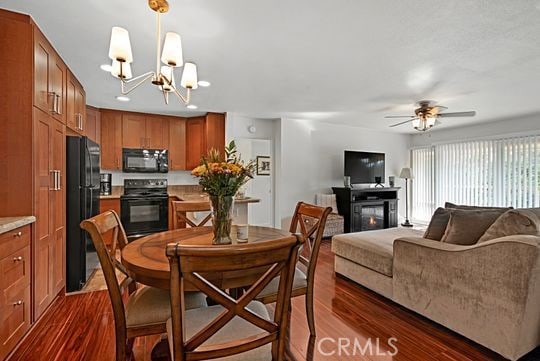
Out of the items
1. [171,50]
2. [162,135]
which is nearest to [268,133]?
[162,135]

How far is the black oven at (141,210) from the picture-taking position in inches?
174

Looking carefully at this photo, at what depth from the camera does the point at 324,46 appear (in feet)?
7.77

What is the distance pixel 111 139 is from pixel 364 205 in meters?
4.99

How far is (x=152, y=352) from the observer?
6.00 ft

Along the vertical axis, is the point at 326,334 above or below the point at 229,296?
below

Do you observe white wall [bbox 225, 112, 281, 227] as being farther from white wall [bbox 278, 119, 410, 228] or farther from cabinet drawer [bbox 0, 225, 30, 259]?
cabinet drawer [bbox 0, 225, 30, 259]

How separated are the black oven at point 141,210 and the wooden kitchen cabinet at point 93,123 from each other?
929 mm

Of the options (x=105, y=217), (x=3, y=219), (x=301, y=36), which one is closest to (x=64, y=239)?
(x=3, y=219)

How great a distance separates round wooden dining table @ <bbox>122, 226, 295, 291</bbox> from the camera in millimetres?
1236

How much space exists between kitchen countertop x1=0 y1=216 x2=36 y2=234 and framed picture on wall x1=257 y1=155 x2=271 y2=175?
12.3 ft

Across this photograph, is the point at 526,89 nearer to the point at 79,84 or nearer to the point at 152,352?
the point at 152,352

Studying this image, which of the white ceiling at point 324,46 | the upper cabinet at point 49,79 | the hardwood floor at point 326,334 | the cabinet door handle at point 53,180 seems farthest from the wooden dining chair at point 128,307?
the white ceiling at point 324,46

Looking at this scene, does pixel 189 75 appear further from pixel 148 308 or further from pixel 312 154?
pixel 312 154

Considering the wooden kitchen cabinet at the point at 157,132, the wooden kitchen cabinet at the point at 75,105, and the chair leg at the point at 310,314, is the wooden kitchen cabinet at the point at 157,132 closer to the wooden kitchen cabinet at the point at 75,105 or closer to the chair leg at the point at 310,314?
the wooden kitchen cabinet at the point at 75,105
